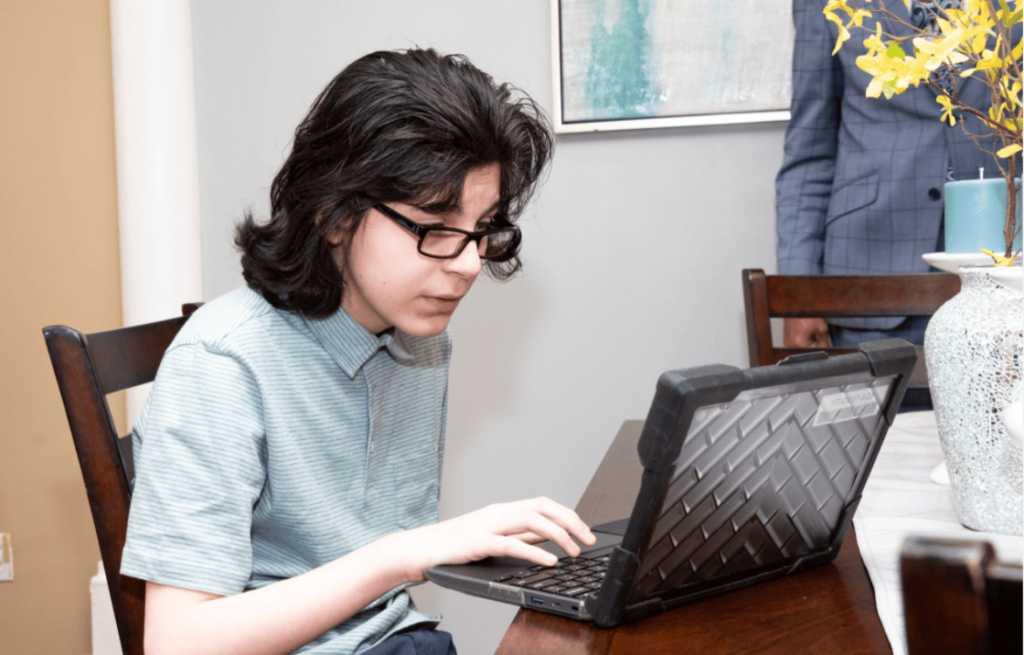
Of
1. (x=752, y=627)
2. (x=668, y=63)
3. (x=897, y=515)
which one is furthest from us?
(x=668, y=63)

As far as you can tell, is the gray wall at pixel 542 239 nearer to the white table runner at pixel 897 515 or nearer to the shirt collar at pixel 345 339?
the white table runner at pixel 897 515

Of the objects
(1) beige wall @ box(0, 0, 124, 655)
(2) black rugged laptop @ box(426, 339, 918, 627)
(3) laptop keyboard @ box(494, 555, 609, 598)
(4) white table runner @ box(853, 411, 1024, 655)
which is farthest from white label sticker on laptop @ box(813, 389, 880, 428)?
(1) beige wall @ box(0, 0, 124, 655)

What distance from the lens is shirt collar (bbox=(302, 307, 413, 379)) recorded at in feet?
3.04

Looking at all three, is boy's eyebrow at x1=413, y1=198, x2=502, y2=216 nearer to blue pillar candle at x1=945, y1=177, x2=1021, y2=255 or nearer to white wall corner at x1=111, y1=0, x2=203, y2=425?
blue pillar candle at x1=945, y1=177, x2=1021, y2=255

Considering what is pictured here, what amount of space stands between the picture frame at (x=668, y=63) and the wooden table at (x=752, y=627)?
4.27 ft

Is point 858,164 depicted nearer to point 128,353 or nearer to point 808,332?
point 808,332

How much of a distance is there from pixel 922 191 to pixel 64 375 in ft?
4.59

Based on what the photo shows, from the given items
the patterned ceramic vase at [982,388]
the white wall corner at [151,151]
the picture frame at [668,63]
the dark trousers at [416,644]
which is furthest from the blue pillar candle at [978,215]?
the white wall corner at [151,151]

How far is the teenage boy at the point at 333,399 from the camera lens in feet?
2.48

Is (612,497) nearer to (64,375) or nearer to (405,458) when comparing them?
(405,458)

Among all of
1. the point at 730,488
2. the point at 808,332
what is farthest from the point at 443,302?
the point at 808,332

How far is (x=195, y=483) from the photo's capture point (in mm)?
767

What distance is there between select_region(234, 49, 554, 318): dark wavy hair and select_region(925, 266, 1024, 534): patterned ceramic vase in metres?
0.47

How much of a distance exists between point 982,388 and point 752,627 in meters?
0.34
